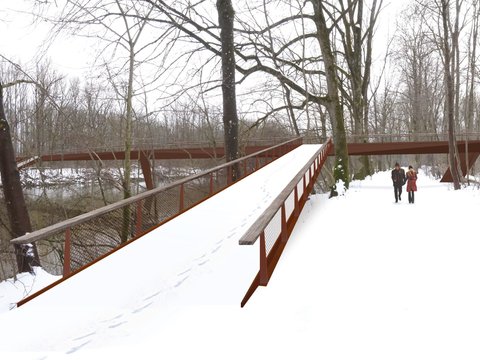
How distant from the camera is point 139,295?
5.26 m

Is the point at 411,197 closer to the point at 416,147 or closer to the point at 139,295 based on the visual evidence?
the point at 139,295

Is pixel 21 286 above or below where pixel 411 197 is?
below

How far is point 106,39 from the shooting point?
14.5m

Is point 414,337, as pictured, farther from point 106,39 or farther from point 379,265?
point 106,39

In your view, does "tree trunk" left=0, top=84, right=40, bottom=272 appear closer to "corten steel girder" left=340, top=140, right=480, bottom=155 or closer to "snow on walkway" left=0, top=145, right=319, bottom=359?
"snow on walkway" left=0, top=145, right=319, bottom=359

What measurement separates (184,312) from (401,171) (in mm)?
12951

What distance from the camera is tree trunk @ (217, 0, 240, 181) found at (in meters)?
14.7

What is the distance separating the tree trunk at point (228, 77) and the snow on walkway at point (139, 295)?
6842 millimetres

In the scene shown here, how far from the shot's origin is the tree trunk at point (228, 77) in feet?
48.3

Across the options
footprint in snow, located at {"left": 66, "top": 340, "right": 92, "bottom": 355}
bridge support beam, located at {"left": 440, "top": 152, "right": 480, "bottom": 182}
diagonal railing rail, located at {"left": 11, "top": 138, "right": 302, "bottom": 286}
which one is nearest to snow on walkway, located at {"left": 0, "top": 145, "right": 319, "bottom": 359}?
footprint in snow, located at {"left": 66, "top": 340, "right": 92, "bottom": 355}

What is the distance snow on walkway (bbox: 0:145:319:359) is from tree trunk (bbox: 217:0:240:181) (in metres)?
6.84

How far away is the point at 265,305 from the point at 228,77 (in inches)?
441

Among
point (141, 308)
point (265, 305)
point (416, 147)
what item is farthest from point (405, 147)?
point (141, 308)

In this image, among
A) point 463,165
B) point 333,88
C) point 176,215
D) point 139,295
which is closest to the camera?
point 139,295
